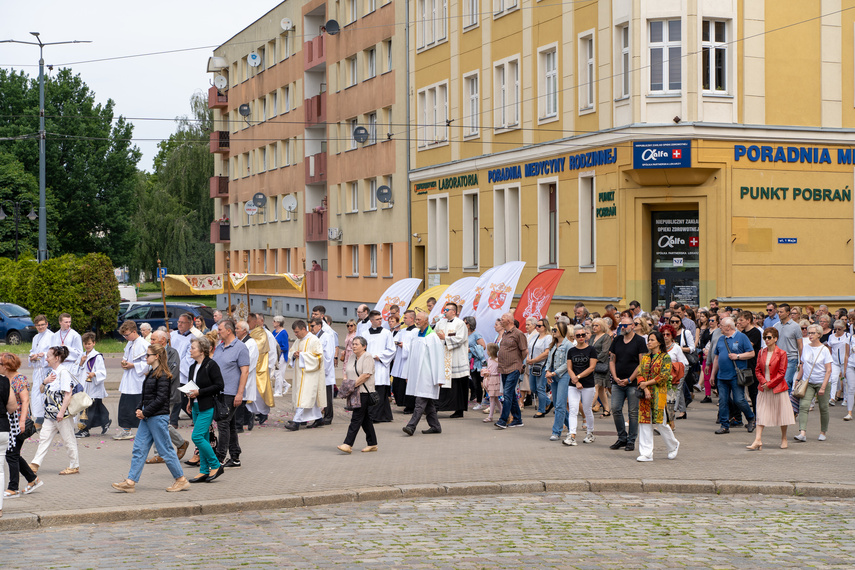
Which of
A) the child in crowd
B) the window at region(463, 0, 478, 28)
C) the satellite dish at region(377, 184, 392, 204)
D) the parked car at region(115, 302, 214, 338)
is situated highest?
the window at region(463, 0, 478, 28)

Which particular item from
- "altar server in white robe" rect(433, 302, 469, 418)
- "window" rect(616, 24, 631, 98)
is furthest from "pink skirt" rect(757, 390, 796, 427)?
"window" rect(616, 24, 631, 98)

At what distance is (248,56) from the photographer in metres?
60.5

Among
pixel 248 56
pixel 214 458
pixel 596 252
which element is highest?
pixel 248 56

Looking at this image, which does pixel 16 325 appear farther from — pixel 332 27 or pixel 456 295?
pixel 332 27

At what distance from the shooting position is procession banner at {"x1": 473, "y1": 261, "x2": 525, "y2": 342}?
19.3 meters

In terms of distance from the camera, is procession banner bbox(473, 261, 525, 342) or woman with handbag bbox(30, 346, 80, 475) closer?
woman with handbag bbox(30, 346, 80, 475)

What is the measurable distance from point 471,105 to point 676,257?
1129 centimetres

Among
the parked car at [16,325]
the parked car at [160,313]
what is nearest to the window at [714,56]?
the parked car at [160,313]

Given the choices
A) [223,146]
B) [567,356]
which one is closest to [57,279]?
[567,356]

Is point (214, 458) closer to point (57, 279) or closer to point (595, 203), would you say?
point (595, 203)

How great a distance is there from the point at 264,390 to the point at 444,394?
303 cm

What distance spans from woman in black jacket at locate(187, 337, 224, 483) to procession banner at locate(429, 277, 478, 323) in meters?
8.73

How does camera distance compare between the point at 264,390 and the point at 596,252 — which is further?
the point at 596,252

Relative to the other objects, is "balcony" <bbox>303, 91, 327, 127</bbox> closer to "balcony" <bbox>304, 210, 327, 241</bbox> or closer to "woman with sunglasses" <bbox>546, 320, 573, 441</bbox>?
"balcony" <bbox>304, 210, 327, 241</bbox>
